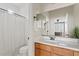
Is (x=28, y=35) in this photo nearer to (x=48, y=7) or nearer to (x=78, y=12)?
(x=48, y=7)

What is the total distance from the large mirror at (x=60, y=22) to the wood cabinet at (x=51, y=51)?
0.50ft

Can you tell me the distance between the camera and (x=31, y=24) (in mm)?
1240

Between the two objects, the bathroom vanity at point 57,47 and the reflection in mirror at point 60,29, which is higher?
the reflection in mirror at point 60,29

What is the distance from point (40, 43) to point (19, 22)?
341 mm

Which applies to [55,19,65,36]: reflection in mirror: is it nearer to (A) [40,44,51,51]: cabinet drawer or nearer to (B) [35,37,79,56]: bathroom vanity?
(B) [35,37,79,56]: bathroom vanity

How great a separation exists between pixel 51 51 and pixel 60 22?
347 mm

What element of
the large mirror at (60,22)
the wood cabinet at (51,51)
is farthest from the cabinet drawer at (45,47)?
the large mirror at (60,22)

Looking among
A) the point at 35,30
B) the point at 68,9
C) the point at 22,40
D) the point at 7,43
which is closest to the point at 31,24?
the point at 35,30

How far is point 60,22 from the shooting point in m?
1.25

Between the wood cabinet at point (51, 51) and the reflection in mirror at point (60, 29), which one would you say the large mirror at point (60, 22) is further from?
the wood cabinet at point (51, 51)

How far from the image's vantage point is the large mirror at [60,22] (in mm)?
1193

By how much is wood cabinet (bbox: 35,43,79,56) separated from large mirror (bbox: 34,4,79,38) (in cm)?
15

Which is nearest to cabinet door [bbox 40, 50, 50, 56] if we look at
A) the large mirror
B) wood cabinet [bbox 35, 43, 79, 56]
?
wood cabinet [bbox 35, 43, 79, 56]

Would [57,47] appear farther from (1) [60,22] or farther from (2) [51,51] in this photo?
(1) [60,22]
